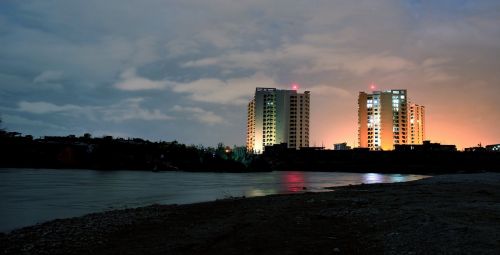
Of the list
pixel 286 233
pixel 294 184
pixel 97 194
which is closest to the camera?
pixel 286 233

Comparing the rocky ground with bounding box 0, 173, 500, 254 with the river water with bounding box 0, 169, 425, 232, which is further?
the river water with bounding box 0, 169, 425, 232

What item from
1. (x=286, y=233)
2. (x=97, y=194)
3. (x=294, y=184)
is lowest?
(x=97, y=194)

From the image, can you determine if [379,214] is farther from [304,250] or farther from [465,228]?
[304,250]

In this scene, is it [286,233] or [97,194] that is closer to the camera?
[286,233]

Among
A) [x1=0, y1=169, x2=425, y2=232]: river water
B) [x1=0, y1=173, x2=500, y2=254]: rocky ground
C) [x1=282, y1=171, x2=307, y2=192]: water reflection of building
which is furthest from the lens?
[x1=282, y1=171, x2=307, y2=192]: water reflection of building

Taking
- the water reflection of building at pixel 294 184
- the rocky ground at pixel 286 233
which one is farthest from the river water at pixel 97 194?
the rocky ground at pixel 286 233

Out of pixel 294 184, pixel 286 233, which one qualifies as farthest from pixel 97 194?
pixel 286 233

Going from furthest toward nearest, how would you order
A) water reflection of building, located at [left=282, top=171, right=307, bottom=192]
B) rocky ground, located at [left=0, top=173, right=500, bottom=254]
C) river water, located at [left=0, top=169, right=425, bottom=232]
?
1. water reflection of building, located at [left=282, top=171, right=307, bottom=192]
2. river water, located at [left=0, top=169, right=425, bottom=232]
3. rocky ground, located at [left=0, top=173, right=500, bottom=254]

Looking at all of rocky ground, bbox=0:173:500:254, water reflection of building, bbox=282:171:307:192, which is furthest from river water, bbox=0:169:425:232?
rocky ground, bbox=0:173:500:254

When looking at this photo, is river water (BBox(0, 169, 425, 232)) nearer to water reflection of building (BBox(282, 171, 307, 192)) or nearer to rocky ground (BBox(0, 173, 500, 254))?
water reflection of building (BBox(282, 171, 307, 192))

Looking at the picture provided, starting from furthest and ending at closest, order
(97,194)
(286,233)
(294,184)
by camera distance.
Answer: (294,184)
(97,194)
(286,233)

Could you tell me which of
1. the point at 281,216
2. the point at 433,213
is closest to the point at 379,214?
the point at 433,213

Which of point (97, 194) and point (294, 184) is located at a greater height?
point (294, 184)

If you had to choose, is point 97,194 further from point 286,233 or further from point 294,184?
point 286,233
